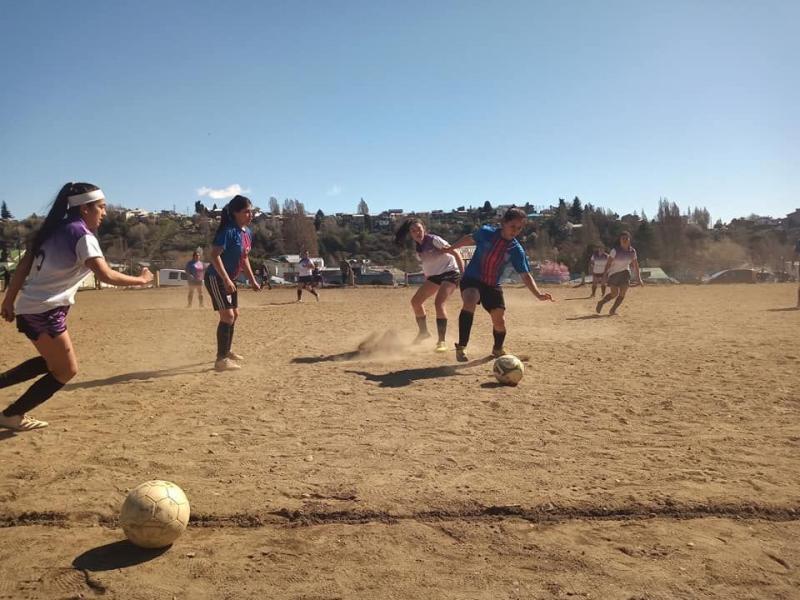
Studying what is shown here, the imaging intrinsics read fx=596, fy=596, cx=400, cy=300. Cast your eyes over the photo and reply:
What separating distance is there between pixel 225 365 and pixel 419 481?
14.8 ft

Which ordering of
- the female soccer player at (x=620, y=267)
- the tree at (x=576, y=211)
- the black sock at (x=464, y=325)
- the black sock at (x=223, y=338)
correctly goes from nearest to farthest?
1. the black sock at (x=223, y=338)
2. the black sock at (x=464, y=325)
3. the female soccer player at (x=620, y=267)
4. the tree at (x=576, y=211)

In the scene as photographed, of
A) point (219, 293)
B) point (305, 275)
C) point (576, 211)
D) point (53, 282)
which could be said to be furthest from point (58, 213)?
point (576, 211)

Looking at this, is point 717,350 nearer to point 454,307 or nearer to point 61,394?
point 61,394

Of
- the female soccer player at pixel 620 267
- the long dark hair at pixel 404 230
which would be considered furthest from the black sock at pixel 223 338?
the female soccer player at pixel 620 267

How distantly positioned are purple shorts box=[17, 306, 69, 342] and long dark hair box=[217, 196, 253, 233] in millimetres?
3138

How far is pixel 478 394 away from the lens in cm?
617

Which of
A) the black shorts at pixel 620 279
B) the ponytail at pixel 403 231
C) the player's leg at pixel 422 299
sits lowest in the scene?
the player's leg at pixel 422 299

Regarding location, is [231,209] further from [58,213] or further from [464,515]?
[464,515]

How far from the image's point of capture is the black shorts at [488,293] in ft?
26.3

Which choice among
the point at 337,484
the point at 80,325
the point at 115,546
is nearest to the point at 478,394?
the point at 337,484

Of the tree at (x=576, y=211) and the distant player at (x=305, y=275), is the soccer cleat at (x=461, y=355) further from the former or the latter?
the tree at (x=576, y=211)

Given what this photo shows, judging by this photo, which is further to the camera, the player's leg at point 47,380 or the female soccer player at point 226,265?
the female soccer player at point 226,265

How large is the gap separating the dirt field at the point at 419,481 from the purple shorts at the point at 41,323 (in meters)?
0.84

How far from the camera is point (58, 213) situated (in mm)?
4809
